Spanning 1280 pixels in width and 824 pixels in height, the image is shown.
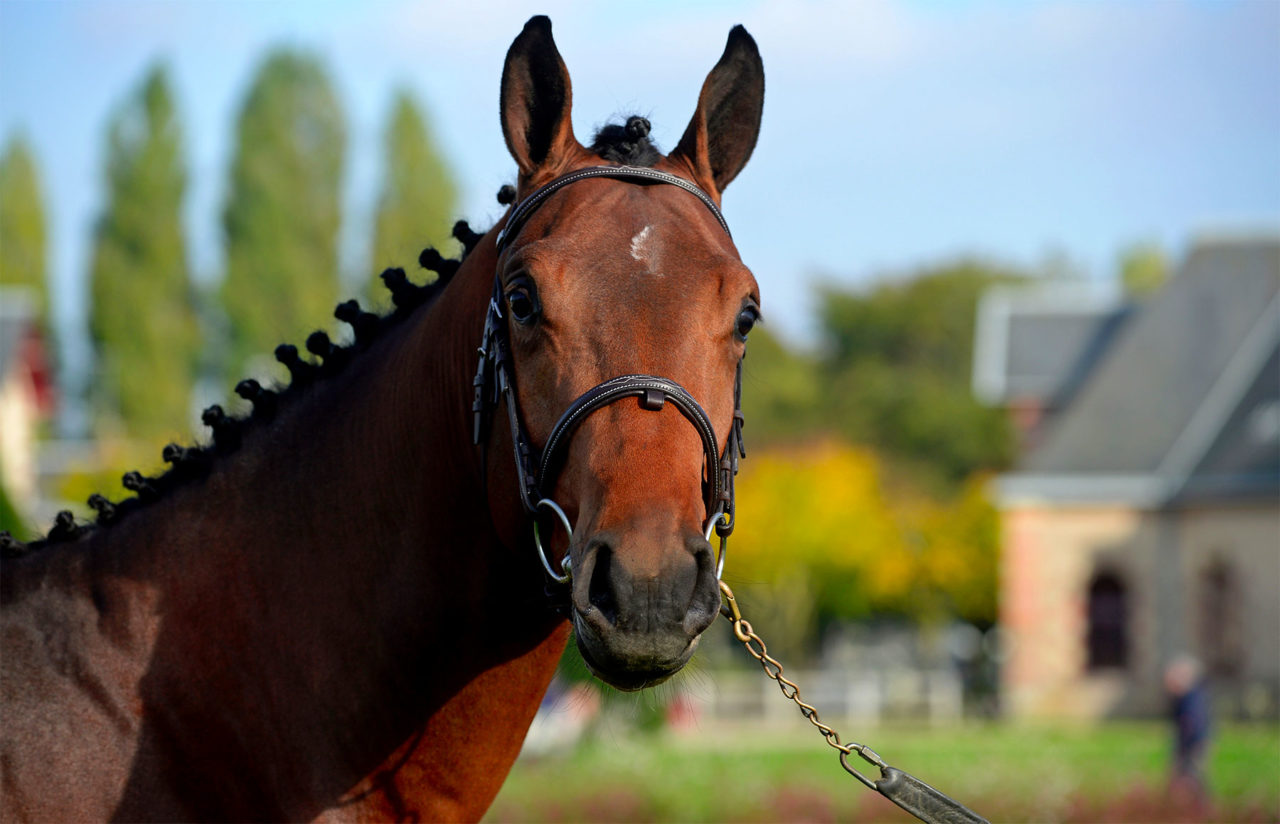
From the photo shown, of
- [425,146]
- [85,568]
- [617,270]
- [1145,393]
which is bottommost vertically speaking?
[85,568]

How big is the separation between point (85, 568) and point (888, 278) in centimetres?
6642

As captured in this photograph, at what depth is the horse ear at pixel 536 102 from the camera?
265cm

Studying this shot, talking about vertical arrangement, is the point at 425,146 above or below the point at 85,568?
above

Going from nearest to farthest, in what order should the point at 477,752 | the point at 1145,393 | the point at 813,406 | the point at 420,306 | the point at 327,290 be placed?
the point at 477,752
the point at 420,306
the point at 1145,393
the point at 327,290
the point at 813,406

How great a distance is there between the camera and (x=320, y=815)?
2.56 meters

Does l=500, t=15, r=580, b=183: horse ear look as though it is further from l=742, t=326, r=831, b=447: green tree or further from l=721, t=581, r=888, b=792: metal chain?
l=742, t=326, r=831, b=447: green tree

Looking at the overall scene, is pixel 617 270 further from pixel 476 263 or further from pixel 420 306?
pixel 420 306

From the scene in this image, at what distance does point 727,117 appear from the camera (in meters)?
2.88

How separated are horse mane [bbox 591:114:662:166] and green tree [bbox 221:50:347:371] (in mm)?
38479

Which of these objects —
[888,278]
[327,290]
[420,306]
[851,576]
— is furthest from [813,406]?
[420,306]

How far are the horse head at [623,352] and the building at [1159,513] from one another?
2906 cm

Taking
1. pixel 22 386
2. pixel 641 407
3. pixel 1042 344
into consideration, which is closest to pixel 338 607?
pixel 641 407

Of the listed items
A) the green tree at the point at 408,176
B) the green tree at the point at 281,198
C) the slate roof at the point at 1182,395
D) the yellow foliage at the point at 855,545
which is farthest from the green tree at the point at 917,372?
the green tree at the point at 281,198

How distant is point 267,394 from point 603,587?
117 cm
